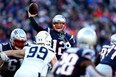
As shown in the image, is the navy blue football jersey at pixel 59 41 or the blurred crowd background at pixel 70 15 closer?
the navy blue football jersey at pixel 59 41

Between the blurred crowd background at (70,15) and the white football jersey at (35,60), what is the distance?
9033 mm

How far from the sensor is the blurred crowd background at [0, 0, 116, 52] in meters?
17.6

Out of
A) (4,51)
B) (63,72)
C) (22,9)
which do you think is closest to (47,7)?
(22,9)

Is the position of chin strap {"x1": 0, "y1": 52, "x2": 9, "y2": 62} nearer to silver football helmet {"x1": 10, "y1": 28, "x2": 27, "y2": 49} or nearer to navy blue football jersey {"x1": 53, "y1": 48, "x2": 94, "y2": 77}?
silver football helmet {"x1": 10, "y1": 28, "x2": 27, "y2": 49}

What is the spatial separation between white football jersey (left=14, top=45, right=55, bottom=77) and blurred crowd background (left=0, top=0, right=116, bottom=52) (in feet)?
29.6

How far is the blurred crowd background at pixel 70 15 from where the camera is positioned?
17.6 meters

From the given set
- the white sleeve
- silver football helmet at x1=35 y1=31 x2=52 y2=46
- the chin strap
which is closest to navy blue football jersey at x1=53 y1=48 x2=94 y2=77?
the white sleeve

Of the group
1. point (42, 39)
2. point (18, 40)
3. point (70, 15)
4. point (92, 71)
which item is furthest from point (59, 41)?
point (70, 15)

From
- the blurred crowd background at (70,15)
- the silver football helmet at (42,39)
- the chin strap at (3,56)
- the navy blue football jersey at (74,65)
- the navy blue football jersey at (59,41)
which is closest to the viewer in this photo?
the navy blue football jersey at (74,65)

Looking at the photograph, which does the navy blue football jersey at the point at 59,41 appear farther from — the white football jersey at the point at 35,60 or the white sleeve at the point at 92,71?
the white sleeve at the point at 92,71

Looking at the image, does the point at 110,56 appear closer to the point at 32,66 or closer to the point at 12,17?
the point at 32,66

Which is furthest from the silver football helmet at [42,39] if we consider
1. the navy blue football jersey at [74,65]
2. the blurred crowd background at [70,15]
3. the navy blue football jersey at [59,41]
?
the blurred crowd background at [70,15]

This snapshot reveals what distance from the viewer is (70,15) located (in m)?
18.6

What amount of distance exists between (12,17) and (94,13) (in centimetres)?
296
